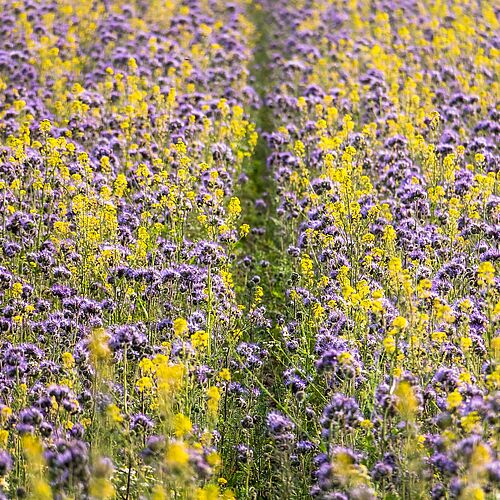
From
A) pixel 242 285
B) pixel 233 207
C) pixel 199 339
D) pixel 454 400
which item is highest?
pixel 454 400

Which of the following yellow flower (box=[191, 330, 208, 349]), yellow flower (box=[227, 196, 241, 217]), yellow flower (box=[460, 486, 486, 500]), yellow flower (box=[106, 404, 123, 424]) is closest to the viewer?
yellow flower (box=[460, 486, 486, 500])

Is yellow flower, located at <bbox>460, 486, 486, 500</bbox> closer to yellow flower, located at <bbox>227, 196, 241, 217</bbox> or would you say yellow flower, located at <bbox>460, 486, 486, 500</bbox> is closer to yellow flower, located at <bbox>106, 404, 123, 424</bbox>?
yellow flower, located at <bbox>106, 404, 123, 424</bbox>

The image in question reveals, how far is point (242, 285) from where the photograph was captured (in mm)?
9969

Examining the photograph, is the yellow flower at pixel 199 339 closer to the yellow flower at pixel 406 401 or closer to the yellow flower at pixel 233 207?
the yellow flower at pixel 406 401

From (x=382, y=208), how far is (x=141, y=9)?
11695mm

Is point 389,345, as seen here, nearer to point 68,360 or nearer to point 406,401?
point 406,401

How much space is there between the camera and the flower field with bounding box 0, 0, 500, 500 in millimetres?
5723

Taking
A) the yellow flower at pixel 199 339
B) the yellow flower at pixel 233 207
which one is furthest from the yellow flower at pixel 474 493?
the yellow flower at pixel 233 207

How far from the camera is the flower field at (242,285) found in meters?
5.72

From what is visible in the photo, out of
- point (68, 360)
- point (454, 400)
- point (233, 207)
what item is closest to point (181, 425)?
point (68, 360)

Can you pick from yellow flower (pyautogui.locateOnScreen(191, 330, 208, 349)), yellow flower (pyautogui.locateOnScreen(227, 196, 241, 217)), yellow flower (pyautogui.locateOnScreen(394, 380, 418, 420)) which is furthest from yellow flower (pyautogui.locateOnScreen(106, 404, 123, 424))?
yellow flower (pyautogui.locateOnScreen(227, 196, 241, 217))

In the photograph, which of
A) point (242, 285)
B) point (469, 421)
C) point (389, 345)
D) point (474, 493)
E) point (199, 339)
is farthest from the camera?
point (242, 285)

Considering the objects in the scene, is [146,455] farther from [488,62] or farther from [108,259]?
[488,62]

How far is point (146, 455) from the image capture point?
18.0ft
